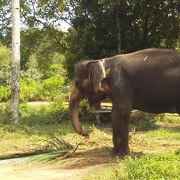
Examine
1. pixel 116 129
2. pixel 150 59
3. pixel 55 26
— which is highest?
pixel 55 26

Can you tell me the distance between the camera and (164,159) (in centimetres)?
678

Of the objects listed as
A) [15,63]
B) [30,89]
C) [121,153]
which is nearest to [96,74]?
[121,153]

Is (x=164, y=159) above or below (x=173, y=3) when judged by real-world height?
below

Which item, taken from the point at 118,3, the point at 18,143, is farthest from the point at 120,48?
the point at 18,143

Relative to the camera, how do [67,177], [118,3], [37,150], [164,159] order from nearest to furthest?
[164,159] < [67,177] < [37,150] < [118,3]

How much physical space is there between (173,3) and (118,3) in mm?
1787

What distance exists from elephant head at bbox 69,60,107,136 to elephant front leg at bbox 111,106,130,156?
1.45 ft

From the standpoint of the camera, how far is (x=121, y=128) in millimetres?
8688

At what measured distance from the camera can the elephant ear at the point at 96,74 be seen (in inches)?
338

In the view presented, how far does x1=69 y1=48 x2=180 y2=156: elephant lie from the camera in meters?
8.47

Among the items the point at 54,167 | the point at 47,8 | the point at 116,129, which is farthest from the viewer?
the point at 47,8

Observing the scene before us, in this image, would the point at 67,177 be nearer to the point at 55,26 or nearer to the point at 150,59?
the point at 150,59

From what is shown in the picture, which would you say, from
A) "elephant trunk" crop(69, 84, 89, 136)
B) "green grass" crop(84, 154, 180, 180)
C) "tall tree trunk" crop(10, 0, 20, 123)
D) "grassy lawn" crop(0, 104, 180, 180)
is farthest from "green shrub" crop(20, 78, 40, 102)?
"green grass" crop(84, 154, 180, 180)

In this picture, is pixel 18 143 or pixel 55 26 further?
pixel 55 26
